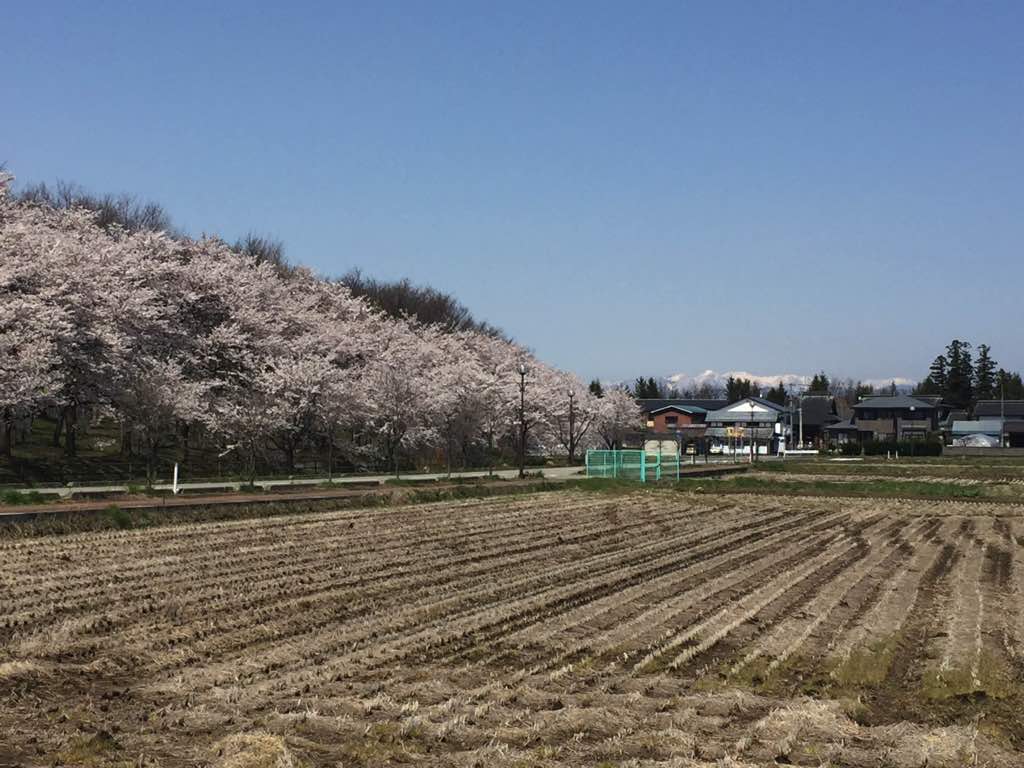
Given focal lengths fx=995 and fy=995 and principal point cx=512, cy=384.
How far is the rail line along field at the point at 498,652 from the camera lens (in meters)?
8.16

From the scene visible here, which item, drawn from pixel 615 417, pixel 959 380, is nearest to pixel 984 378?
pixel 959 380

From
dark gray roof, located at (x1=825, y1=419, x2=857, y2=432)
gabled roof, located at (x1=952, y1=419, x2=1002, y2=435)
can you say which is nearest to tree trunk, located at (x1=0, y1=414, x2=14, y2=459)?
dark gray roof, located at (x1=825, y1=419, x2=857, y2=432)

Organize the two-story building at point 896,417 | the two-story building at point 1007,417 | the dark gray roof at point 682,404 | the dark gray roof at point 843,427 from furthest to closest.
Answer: the dark gray roof at point 682,404 → the dark gray roof at point 843,427 → the two-story building at point 896,417 → the two-story building at point 1007,417

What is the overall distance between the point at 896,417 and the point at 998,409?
1431cm

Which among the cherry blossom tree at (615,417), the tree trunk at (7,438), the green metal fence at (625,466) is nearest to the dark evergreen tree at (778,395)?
the cherry blossom tree at (615,417)

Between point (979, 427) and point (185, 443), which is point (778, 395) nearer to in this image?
point (979, 427)

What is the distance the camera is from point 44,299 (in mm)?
39406

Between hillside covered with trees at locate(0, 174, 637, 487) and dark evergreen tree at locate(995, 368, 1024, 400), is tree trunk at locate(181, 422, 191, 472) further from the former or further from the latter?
dark evergreen tree at locate(995, 368, 1024, 400)

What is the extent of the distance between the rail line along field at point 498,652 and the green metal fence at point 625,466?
84.7 feet

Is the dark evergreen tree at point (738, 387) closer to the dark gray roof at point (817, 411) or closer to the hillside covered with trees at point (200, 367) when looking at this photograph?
the dark gray roof at point (817, 411)

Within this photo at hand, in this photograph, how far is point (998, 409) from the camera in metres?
121

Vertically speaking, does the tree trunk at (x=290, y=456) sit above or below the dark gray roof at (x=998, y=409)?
below

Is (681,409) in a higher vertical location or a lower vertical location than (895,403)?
lower

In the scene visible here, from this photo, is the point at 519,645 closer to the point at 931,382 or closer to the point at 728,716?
the point at 728,716
